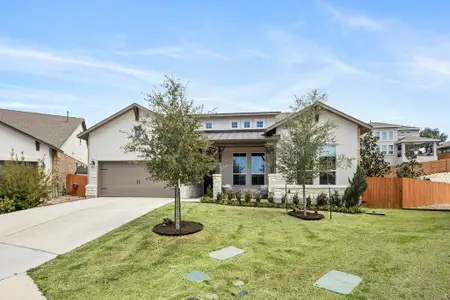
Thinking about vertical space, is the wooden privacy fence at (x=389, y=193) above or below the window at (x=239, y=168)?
below

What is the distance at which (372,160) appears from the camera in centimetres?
2117

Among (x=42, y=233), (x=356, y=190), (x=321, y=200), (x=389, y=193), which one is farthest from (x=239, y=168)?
(x=42, y=233)

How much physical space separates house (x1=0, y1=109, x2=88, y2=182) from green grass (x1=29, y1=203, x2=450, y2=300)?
12920 mm

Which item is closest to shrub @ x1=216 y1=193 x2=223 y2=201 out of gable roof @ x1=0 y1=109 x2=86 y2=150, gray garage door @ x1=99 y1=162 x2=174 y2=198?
gray garage door @ x1=99 y1=162 x2=174 y2=198

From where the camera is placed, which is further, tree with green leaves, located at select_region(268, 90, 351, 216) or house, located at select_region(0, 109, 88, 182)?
house, located at select_region(0, 109, 88, 182)

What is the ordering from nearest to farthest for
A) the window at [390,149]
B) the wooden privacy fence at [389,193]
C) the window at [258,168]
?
the wooden privacy fence at [389,193] → the window at [258,168] → the window at [390,149]

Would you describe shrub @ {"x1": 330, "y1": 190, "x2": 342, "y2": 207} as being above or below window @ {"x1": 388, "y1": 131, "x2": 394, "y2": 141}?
below

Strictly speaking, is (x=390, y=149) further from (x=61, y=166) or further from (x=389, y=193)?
(x=61, y=166)

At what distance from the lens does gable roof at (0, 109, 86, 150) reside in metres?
20.3

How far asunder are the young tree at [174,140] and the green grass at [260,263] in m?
1.71

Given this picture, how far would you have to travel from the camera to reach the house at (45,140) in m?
17.7

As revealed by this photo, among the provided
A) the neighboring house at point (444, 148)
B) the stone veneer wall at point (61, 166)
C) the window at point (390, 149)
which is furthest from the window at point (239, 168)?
the neighboring house at point (444, 148)

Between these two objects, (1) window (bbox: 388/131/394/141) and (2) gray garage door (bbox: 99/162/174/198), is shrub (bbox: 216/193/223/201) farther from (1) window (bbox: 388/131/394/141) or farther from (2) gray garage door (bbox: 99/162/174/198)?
(1) window (bbox: 388/131/394/141)

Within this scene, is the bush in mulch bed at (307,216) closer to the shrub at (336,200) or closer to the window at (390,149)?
the shrub at (336,200)
